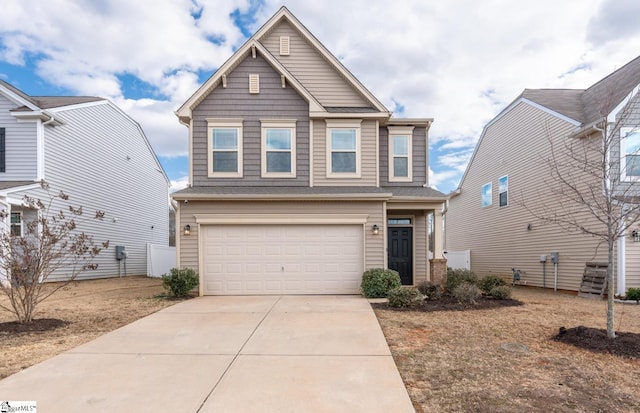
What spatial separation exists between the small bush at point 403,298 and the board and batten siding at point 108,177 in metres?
12.6

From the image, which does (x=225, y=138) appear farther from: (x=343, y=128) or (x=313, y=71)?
(x=313, y=71)

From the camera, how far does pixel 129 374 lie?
4.22 metres

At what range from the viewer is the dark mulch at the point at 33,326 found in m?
6.22

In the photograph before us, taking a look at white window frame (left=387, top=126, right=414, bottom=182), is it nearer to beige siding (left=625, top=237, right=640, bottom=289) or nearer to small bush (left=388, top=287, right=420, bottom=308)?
small bush (left=388, top=287, right=420, bottom=308)

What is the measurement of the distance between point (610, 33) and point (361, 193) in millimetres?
9876

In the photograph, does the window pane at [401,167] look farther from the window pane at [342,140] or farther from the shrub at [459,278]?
the shrub at [459,278]

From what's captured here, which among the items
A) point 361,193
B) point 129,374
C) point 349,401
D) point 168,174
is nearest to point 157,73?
point 168,174

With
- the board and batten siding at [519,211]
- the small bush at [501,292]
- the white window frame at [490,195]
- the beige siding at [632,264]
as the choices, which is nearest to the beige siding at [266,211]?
the small bush at [501,292]

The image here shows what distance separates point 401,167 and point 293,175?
3800mm

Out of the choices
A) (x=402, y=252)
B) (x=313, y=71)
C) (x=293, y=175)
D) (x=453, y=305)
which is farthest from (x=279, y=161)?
(x=453, y=305)

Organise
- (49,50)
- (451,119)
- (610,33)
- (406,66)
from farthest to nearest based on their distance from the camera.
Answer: (451,119) < (406,66) < (49,50) < (610,33)

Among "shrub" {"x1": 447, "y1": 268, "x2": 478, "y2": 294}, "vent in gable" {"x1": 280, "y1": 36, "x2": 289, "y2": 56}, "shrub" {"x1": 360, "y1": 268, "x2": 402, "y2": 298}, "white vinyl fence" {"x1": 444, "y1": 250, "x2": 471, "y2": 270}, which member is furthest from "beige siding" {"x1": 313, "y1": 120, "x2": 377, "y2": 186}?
"white vinyl fence" {"x1": 444, "y1": 250, "x2": 471, "y2": 270}

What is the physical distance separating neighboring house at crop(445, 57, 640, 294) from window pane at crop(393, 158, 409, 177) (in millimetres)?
3661

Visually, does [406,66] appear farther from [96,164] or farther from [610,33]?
[96,164]
